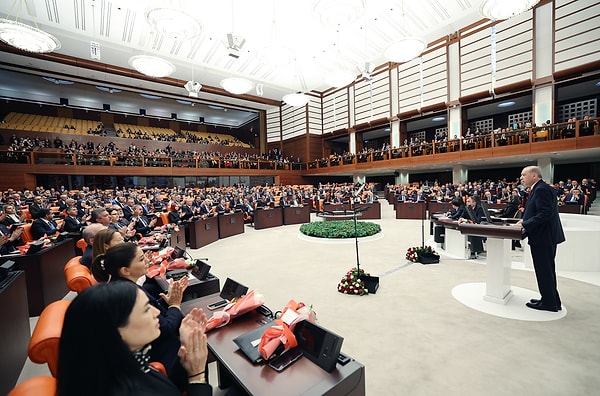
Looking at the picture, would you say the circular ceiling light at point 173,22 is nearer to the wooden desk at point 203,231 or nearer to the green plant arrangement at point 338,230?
the wooden desk at point 203,231

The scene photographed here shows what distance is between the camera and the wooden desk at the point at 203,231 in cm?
692

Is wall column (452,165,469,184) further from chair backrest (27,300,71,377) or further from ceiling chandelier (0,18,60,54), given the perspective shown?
ceiling chandelier (0,18,60,54)

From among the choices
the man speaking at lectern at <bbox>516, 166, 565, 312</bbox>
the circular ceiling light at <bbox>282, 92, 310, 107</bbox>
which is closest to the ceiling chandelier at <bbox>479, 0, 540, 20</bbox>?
the man speaking at lectern at <bbox>516, 166, 565, 312</bbox>

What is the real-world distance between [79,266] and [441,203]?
1132 centimetres

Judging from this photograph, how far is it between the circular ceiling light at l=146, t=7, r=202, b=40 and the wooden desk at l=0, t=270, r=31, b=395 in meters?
6.52

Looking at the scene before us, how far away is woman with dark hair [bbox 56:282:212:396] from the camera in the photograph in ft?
2.53

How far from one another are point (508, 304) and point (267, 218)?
25.9ft

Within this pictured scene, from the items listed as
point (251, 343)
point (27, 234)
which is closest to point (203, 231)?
point (27, 234)

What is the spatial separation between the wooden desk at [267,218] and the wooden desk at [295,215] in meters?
0.24

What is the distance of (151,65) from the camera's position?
9.51m

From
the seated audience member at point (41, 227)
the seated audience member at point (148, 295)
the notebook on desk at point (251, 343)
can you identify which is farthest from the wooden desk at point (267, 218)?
the notebook on desk at point (251, 343)

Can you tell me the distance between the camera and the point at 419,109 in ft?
55.4

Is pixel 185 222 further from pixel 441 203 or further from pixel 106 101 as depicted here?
pixel 106 101

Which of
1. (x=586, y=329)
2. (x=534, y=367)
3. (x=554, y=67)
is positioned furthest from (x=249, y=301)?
(x=554, y=67)
